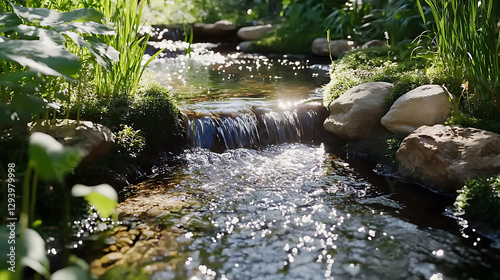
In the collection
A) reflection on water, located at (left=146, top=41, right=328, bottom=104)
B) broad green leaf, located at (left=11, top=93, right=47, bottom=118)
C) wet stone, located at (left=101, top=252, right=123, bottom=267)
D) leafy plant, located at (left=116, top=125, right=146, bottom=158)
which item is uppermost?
broad green leaf, located at (left=11, top=93, right=47, bottom=118)

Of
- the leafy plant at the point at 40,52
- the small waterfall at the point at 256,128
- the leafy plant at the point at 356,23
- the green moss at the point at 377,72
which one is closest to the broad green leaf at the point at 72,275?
the leafy plant at the point at 40,52

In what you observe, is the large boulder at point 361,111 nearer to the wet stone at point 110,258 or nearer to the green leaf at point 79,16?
the green leaf at point 79,16

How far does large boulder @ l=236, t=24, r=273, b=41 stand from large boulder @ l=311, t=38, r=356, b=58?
2165 millimetres

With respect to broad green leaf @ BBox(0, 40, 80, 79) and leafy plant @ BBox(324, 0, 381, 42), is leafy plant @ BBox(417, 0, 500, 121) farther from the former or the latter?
leafy plant @ BBox(324, 0, 381, 42)

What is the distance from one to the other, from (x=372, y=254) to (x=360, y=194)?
3.53 ft

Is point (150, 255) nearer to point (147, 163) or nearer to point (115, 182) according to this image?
point (115, 182)

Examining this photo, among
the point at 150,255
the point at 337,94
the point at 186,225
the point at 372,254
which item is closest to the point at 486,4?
the point at 337,94

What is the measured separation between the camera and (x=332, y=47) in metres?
10.2

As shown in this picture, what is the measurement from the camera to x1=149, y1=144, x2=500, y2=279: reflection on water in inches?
113

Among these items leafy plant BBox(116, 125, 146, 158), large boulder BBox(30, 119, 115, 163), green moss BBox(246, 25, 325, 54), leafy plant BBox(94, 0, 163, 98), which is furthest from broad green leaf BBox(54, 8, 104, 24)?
green moss BBox(246, 25, 325, 54)

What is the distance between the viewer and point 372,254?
304 centimetres

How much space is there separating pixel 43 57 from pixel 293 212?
2.10 meters

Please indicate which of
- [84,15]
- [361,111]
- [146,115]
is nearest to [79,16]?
[84,15]

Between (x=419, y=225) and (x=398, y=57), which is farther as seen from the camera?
(x=398, y=57)
